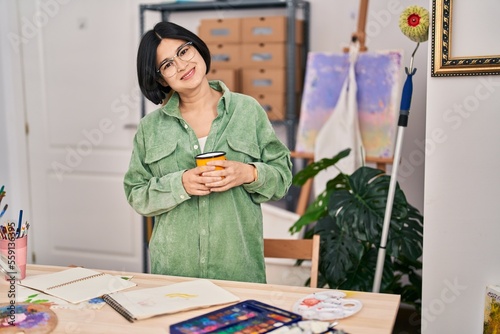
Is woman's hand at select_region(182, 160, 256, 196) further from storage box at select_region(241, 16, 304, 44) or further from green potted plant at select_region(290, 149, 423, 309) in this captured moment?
storage box at select_region(241, 16, 304, 44)

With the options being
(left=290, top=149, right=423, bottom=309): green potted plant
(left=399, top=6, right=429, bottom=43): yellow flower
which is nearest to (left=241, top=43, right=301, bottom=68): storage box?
(left=290, top=149, right=423, bottom=309): green potted plant

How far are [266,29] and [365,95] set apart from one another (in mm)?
694

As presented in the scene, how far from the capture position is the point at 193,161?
1.78m

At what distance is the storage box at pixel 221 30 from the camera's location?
129 inches

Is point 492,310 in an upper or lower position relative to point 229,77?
lower

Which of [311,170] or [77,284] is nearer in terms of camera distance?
[77,284]

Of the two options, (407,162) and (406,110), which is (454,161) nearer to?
(406,110)

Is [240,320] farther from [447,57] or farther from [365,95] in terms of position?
[365,95]

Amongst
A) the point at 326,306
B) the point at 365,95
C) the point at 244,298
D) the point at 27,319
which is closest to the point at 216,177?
the point at 244,298

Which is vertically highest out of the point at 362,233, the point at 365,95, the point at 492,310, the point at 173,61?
the point at 173,61

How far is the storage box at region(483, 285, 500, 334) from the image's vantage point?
6.47 feet

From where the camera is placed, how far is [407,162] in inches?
127

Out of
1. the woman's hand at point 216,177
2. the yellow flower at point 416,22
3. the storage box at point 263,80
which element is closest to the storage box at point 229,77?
the storage box at point 263,80

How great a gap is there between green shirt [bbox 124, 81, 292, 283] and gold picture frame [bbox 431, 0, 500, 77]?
62 centimetres
